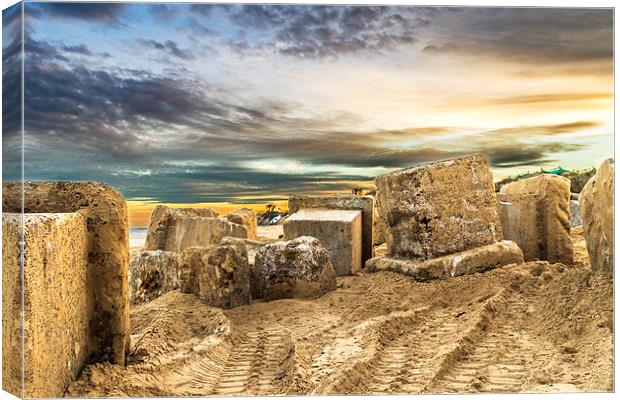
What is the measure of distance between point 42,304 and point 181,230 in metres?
5.38

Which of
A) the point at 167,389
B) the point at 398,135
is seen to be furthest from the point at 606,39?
the point at 167,389

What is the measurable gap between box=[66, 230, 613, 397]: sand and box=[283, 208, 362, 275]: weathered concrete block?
3.35 feet

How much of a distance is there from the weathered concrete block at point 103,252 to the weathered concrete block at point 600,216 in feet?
11.1

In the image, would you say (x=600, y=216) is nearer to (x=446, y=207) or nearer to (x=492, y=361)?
(x=492, y=361)

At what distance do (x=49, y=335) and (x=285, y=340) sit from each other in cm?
209

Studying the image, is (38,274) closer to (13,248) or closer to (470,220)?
(13,248)

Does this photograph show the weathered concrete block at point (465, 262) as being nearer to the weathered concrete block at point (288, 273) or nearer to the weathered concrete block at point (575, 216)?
the weathered concrete block at point (288, 273)

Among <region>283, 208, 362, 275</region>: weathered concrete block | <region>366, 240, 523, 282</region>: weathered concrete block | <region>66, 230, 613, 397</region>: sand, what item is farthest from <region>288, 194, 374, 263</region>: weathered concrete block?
<region>66, 230, 613, 397</region>: sand

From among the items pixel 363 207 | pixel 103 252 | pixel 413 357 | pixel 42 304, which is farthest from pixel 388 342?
pixel 363 207

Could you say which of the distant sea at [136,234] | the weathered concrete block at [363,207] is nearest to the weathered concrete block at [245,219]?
the distant sea at [136,234]

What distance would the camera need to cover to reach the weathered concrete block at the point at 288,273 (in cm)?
600

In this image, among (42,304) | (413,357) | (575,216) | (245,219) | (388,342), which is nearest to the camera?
(42,304)

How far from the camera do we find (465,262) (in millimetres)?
6199

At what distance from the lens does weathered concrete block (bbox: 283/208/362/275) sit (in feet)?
23.4
